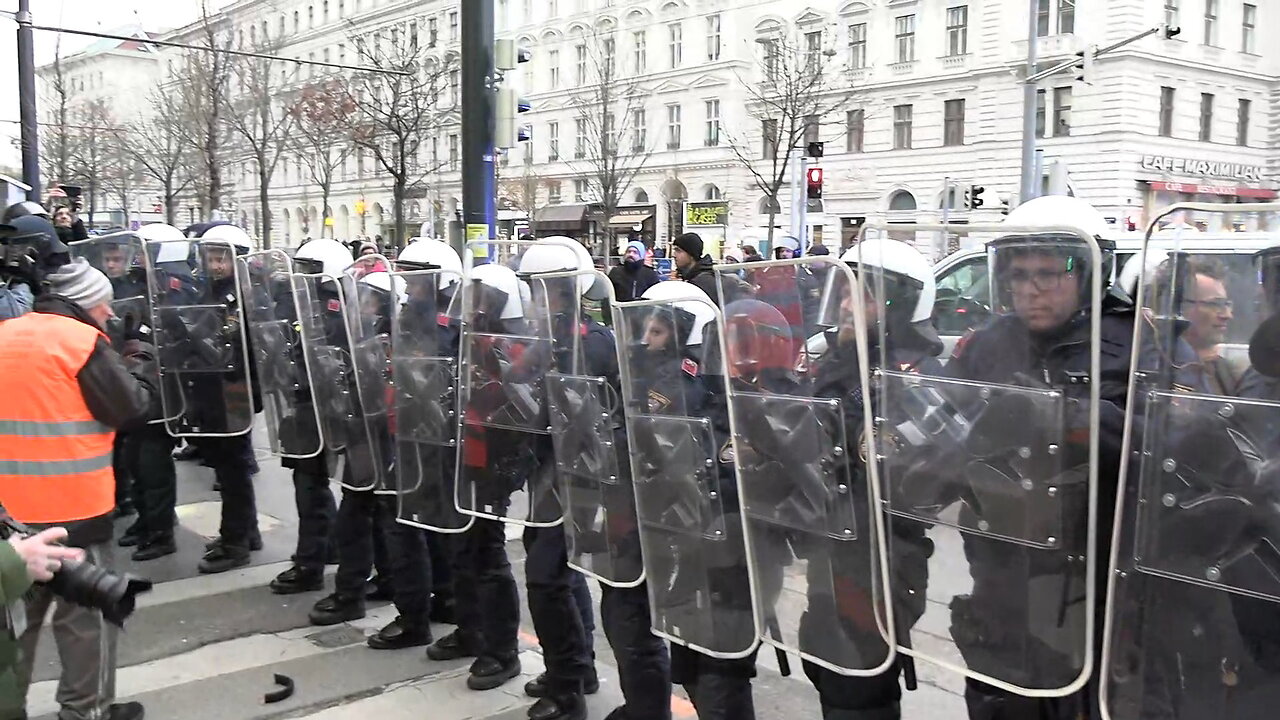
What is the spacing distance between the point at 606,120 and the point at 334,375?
113ft

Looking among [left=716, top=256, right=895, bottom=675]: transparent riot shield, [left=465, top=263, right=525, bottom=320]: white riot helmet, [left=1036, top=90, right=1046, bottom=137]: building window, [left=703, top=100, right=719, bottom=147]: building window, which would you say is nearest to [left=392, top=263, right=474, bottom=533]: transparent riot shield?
[left=465, top=263, right=525, bottom=320]: white riot helmet

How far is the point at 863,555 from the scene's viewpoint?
2766mm

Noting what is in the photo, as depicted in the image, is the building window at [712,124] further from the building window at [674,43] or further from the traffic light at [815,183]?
the traffic light at [815,183]

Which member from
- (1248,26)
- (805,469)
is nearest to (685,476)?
(805,469)

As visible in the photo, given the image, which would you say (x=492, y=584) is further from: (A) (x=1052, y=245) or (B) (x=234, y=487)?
(A) (x=1052, y=245)

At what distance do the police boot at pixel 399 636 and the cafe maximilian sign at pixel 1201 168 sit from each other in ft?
99.8

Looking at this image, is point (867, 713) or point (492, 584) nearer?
point (867, 713)

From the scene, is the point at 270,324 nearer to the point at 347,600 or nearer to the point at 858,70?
the point at 347,600

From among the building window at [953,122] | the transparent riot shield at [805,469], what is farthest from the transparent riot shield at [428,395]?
the building window at [953,122]

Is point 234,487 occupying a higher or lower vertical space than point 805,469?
lower

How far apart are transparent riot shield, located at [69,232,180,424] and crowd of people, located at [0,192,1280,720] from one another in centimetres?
7

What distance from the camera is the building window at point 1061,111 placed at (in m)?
31.0

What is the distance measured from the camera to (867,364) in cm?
265

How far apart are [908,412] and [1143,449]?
0.54 metres
